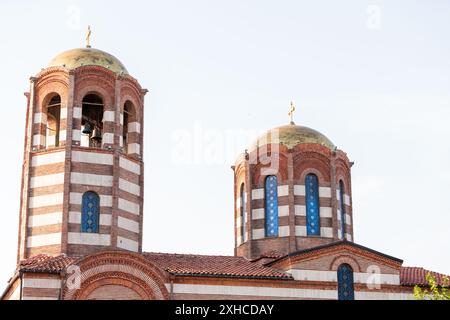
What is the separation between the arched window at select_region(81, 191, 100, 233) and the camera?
3155cm

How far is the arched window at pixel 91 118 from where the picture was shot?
34125 millimetres

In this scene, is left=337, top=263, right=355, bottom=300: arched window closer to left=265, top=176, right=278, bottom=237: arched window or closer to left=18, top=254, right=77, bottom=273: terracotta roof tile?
left=265, top=176, right=278, bottom=237: arched window

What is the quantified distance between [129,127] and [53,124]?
133 inches

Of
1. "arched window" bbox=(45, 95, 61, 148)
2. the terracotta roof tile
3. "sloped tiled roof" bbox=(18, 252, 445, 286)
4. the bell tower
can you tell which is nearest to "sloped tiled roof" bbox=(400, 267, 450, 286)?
"sloped tiled roof" bbox=(18, 252, 445, 286)

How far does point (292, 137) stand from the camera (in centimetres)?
3941

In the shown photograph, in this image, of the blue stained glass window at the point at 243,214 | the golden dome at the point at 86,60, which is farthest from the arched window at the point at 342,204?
the golden dome at the point at 86,60

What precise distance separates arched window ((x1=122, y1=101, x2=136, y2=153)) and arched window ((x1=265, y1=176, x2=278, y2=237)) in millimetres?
7917

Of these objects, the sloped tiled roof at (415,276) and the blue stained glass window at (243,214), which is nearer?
the sloped tiled roof at (415,276)

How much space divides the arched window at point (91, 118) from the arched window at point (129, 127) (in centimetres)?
101

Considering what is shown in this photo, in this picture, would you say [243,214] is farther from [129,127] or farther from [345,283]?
[129,127]

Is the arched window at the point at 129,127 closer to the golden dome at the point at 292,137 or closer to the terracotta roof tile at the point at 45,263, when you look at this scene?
the terracotta roof tile at the point at 45,263
